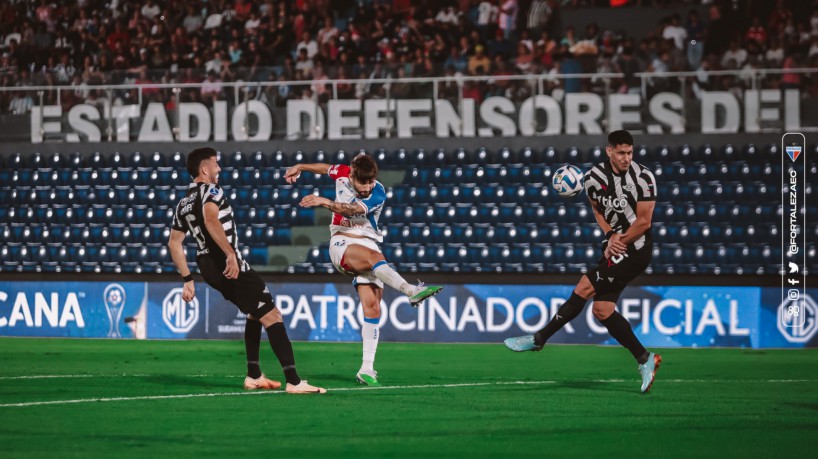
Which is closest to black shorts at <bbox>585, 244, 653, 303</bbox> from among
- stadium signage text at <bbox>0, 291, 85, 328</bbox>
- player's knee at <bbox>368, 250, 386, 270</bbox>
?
player's knee at <bbox>368, 250, 386, 270</bbox>

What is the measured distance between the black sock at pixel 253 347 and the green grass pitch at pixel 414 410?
12.4 inches

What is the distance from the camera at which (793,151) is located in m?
18.2

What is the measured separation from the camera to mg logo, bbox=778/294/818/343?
635 inches

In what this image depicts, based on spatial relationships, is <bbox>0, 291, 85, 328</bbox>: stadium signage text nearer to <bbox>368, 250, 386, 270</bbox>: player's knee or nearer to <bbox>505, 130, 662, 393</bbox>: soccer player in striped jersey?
<bbox>368, 250, 386, 270</bbox>: player's knee

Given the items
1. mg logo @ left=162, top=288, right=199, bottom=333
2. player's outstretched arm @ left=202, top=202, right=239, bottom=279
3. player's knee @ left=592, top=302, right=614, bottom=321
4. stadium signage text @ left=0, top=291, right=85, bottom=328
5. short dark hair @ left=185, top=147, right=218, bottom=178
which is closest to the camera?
player's outstretched arm @ left=202, top=202, right=239, bottom=279

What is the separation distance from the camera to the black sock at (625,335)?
9.73m

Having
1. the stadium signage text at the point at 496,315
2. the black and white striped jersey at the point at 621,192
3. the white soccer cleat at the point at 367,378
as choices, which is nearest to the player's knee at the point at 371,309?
the white soccer cleat at the point at 367,378

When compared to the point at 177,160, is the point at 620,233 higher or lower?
lower

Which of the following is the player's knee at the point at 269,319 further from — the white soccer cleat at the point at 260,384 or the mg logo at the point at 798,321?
the mg logo at the point at 798,321

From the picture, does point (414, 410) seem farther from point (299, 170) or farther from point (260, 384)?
point (299, 170)

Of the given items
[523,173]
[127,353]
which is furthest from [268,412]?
[523,173]

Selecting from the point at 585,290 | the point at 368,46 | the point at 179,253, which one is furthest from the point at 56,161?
the point at 585,290

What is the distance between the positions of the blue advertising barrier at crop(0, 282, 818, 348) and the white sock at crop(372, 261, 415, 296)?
22.8ft

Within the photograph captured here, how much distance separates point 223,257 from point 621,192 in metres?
3.27
